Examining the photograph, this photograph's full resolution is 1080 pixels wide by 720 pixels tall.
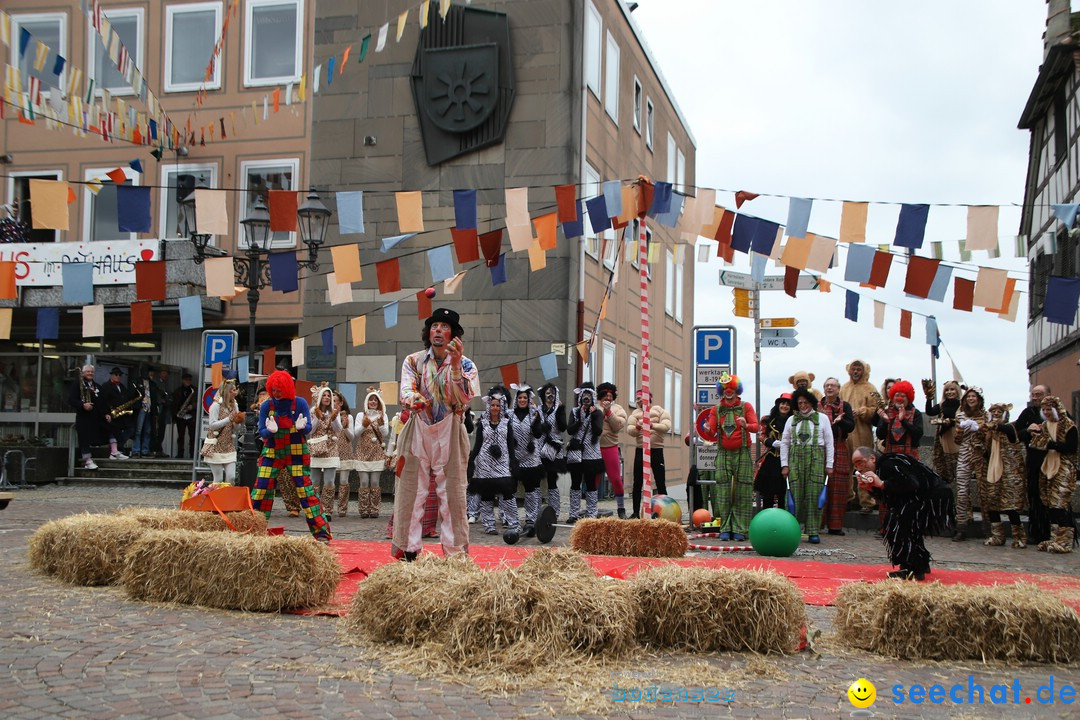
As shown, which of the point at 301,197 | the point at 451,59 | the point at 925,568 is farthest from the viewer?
the point at 301,197

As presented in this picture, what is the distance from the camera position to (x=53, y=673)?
5.28 m

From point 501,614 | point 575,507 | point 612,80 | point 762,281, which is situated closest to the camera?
point 501,614

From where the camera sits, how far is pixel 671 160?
33.3 metres

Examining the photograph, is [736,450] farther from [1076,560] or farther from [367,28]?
[367,28]

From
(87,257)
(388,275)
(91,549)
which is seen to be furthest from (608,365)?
(91,549)

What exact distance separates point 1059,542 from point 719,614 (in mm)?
8442

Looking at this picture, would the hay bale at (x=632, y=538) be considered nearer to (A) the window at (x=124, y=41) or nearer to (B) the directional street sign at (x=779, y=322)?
(B) the directional street sign at (x=779, y=322)

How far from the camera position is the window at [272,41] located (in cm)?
2567

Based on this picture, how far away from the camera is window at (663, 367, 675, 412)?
32281 millimetres

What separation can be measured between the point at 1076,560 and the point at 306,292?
15.6 meters

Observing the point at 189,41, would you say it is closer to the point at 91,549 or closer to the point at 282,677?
the point at 91,549

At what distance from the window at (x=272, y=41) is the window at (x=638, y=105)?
8517mm

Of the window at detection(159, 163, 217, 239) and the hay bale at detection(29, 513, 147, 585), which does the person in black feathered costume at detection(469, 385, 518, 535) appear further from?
the window at detection(159, 163, 217, 239)

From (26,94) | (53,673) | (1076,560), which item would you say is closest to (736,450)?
(1076,560)
